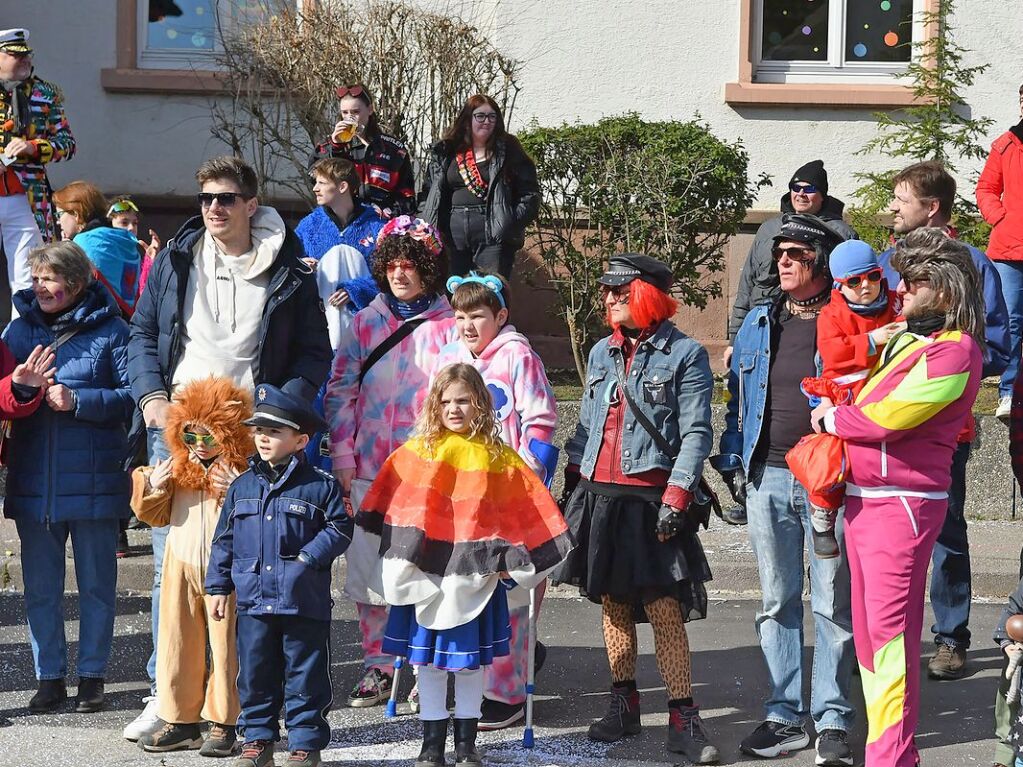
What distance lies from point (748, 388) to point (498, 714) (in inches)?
67.1

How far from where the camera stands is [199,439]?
5816mm

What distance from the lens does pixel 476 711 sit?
5762 mm

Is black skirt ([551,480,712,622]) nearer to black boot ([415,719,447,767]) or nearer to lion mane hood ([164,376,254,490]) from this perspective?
black boot ([415,719,447,767])

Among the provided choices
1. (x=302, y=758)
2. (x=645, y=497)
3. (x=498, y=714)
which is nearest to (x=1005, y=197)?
(x=645, y=497)

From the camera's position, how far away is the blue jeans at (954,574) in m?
7.14

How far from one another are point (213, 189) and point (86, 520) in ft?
5.13

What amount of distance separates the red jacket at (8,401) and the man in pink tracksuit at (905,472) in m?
3.28

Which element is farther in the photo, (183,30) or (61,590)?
(183,30)

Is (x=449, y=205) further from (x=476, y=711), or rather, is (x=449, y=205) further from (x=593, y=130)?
(x=476, y=711)

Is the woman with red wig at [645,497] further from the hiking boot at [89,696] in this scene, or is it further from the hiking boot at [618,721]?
the hiking boot at [89,696]

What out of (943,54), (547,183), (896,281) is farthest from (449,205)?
(943,54)

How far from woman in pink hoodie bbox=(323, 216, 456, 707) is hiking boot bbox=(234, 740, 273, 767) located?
0.98 meters

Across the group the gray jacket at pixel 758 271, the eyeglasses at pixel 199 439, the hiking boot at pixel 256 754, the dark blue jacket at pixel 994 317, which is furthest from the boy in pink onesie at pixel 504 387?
the gray jacket at pixel 758 271

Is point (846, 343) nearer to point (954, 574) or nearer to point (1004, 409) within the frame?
point (954, 574)
